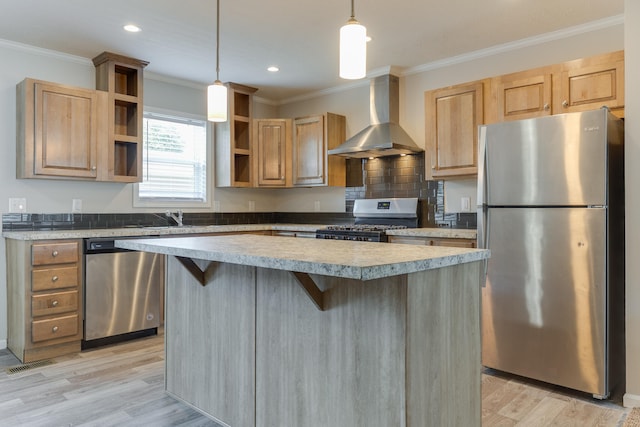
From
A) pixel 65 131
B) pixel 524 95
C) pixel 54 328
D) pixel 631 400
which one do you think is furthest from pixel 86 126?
pixel 631 400

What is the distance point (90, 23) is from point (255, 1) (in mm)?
1265

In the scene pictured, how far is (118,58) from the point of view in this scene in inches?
153

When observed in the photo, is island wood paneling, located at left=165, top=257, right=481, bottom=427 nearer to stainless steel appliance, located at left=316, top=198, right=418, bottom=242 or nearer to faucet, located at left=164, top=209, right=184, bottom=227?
stainless steel appliance, located at left=316, top=198, right=418, bottom=242

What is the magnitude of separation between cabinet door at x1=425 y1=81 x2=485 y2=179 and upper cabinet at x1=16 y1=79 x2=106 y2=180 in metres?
2.80

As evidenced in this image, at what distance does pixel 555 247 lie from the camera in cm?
269

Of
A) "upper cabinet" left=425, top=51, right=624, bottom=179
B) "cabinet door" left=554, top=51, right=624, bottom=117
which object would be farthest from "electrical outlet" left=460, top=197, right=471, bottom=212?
"cabinet door" left=554, top=51, right=624, bottom=117

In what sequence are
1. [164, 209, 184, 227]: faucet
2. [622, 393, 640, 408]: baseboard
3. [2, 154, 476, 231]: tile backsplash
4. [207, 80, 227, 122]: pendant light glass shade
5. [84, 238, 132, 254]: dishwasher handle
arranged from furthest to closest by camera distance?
[164, 209, 184, 227]: faucet
[2, 154, 476, 231]: tile backsplash
[84, 238, 132, 254]: dishwasher handle
[622, 393, 640, 408]: baseboard
[207, 80, 227, 122]: pendant light glass shade

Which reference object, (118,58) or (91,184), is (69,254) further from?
(118,58)

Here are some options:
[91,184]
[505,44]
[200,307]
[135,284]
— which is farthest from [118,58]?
[505,44]

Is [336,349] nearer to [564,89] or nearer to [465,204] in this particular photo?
[564,89]

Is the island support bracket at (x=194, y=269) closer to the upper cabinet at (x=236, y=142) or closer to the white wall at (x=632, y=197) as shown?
the white wall at (x=632, y=197)

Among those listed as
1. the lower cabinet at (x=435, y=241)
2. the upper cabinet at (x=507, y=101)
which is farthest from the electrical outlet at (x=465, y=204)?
the lower cabinet at (x=435, y=241)

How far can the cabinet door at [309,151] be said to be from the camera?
4781 mm

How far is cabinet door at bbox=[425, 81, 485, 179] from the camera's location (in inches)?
139
